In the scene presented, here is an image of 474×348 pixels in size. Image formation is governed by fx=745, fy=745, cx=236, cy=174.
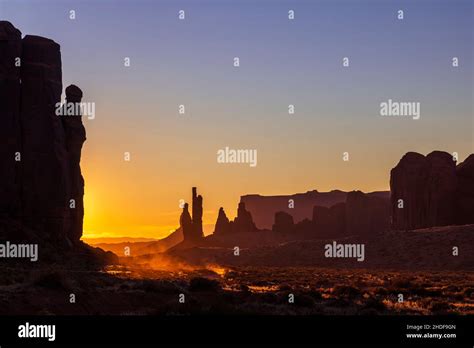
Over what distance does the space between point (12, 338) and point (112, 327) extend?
7.67 feet

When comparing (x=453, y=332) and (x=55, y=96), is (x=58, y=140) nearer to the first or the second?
(x=55, y=96)

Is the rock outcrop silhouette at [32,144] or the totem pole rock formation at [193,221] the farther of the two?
the totem pole rock formation at [193,221]

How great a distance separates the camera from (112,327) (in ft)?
58.6

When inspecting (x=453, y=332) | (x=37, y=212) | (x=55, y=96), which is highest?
(x=55, y=96)

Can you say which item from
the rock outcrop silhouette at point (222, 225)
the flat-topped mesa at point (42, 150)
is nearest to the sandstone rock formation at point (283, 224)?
the rock outcrop silhouette at point (222, 225)

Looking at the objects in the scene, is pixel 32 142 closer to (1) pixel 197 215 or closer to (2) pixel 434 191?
(2) pixel 434 191

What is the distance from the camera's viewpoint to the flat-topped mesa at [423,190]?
109m

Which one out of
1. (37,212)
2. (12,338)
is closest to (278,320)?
(12,338)

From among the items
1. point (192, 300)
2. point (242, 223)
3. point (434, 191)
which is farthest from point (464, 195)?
point (192, 300)

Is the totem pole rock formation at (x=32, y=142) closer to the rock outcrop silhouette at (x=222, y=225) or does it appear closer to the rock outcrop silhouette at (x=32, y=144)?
the rock outcrop silhouette at (x=32, y=144)

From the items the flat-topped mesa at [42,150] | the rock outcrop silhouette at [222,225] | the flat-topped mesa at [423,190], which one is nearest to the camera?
the flat-topped mesa at [42,150]

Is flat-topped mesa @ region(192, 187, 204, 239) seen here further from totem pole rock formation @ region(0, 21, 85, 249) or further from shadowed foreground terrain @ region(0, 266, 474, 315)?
shadowed foreground terrain @ region(0, 266, 474, 315)

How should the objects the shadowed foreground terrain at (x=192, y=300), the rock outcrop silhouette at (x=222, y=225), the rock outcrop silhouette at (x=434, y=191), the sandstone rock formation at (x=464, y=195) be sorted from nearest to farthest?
1. the shadowed foreground terrain at (x=192, y=300)
2. the sandstone rock formation at (x=464, y=195)
3. the rock outcrop silhouette at (x=434, y=191)
4. the rock outcrop silhouette at (x=222, y=225)

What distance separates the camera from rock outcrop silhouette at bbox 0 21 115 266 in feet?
214
